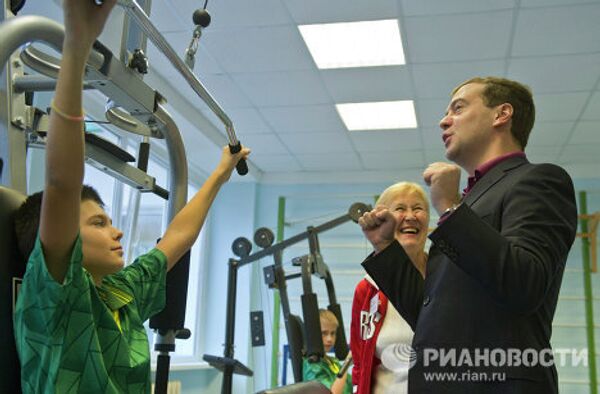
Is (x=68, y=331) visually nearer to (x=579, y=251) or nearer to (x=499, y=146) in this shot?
(x=499, y=146)

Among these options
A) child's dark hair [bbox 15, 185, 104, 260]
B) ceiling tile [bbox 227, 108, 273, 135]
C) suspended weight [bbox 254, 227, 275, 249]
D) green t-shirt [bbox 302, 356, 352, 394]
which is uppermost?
ceiling tile [bbox 227, 108, 273, 135]

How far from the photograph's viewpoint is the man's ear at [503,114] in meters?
1.43

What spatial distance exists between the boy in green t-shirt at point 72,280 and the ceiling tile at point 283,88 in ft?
11.0

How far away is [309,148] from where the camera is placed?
250 inches

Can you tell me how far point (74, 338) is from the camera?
111 centimetres

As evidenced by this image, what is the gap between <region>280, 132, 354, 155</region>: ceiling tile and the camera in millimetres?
5930

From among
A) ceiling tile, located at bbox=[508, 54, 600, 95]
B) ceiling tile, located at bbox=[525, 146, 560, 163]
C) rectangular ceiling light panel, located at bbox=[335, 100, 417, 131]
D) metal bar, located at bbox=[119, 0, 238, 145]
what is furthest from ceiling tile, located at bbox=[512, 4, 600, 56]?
metal bar, located at bbox=[119, 0, 238, 145]

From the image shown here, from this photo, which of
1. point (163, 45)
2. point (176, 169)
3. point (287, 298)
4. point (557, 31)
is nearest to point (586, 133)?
point (557, 31)

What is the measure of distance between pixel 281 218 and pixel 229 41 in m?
3.31

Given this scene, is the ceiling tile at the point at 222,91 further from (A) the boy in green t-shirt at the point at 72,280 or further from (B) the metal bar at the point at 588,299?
(B) the metal bar at the point at 588,299

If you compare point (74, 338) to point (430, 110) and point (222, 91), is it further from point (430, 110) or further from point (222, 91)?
point (430, 110)

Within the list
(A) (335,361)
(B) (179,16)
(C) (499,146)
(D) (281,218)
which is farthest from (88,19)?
(D) (281,218)

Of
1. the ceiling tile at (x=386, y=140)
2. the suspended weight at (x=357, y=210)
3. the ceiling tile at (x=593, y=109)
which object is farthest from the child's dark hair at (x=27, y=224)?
the ceiling tile at (x=386, y=140)

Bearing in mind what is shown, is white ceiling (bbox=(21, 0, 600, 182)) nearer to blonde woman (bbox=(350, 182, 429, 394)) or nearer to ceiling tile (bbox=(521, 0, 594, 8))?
ceiling tile (bbox=(521, 0, 594, 8))
